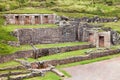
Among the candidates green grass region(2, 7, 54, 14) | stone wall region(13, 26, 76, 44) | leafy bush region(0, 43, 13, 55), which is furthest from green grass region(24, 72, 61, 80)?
green grass region(2, 7, 54, 14)

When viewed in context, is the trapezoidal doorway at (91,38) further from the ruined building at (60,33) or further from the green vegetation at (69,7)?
the green vegetation at (69,7)

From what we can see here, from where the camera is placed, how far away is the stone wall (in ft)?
119

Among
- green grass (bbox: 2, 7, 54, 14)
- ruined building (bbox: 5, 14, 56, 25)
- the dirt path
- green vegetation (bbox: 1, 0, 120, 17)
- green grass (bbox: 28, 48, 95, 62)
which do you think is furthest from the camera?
green vegetation (bbox: 1, 0, 120, 17)

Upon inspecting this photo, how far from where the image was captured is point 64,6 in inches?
1884

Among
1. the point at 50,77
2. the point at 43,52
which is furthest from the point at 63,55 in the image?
the point at 50,77

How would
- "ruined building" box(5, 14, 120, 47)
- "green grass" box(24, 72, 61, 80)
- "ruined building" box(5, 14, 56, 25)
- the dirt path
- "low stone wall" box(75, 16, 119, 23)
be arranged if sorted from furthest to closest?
"low stone wall" box(75, 16, 119, 23) → "ruined building" box(5, 14, 56, 25) → "ruined building" box(5, 14, 120, 47) → the dirt path → "green grass" box(24, 72, 61, 80)

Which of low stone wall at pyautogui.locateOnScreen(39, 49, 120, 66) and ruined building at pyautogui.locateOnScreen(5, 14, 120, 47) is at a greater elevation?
ruined building at pyautogui.locateOnScreen(5, 14, 120, 47)

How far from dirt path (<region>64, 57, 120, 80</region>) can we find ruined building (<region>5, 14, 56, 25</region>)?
38.5 ft

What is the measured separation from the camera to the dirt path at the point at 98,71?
27531 millimetres

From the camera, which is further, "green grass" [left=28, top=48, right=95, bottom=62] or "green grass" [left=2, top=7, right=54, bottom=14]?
Answer: "green grass" [left=2, top=7, right=54, bottom=14]

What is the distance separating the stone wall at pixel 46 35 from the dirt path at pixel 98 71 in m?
7.57

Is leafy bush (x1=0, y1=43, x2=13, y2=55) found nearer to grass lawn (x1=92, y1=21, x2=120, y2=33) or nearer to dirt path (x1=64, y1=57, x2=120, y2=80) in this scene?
dirt path (x1=64, y1=57, x2=120, y2=80)

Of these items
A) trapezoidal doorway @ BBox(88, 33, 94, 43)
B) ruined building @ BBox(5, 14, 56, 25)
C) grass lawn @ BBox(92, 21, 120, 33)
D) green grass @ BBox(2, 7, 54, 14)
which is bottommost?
trapezoidal doorway @ BBox(88, 33, 94, 43)

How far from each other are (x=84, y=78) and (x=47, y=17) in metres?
16.2
